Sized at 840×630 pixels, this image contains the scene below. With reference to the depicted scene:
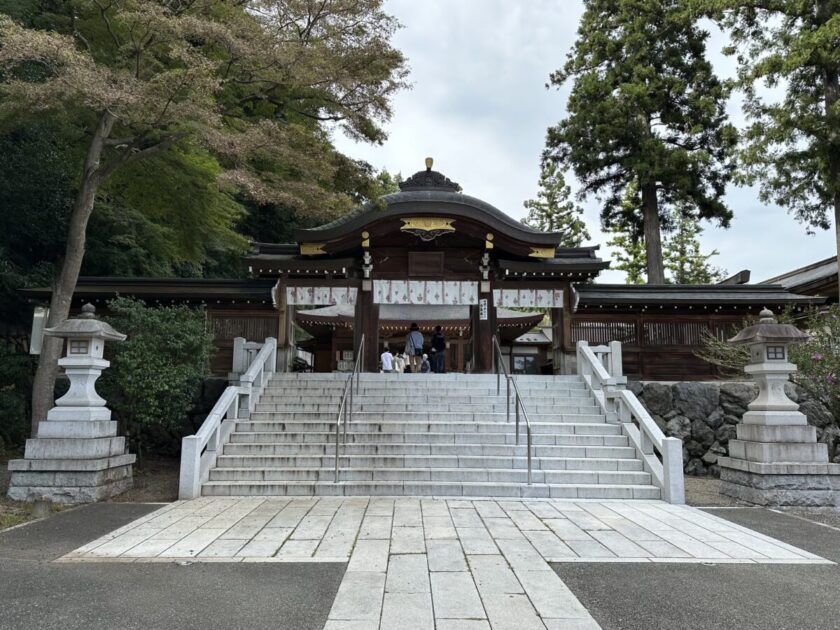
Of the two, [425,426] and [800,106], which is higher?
[800,106]

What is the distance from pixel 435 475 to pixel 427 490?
13.6 inches

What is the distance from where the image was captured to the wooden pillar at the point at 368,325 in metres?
12.4

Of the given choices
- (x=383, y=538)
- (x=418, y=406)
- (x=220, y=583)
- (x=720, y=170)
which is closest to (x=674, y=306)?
(x=418, y=406)

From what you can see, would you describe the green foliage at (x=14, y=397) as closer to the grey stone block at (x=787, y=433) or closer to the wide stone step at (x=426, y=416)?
the wide stone step at (x=426, y=416)

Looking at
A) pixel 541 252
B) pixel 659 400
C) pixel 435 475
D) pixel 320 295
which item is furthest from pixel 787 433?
pixel 320 295

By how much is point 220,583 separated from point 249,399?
18.3 feet

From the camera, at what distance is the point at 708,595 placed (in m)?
3.37

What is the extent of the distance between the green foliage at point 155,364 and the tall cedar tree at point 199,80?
952mm

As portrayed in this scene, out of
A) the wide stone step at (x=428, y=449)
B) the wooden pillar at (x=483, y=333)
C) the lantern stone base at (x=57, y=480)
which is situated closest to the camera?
the lantern stone base at (x=57, y=480)

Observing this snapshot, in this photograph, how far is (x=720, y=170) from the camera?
1853 centimetres

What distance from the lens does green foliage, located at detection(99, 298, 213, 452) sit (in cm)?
840

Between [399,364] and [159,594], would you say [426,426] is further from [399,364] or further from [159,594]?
[399,364]

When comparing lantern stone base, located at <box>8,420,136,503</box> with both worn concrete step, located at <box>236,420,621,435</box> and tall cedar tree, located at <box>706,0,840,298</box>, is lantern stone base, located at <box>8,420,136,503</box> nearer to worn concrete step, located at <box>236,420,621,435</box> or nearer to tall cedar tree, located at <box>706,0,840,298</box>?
worn concrete step, located at <box>236,420,621,435</box>

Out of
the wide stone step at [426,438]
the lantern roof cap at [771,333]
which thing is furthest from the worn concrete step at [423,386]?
the lantern roof cap at [771,333]
